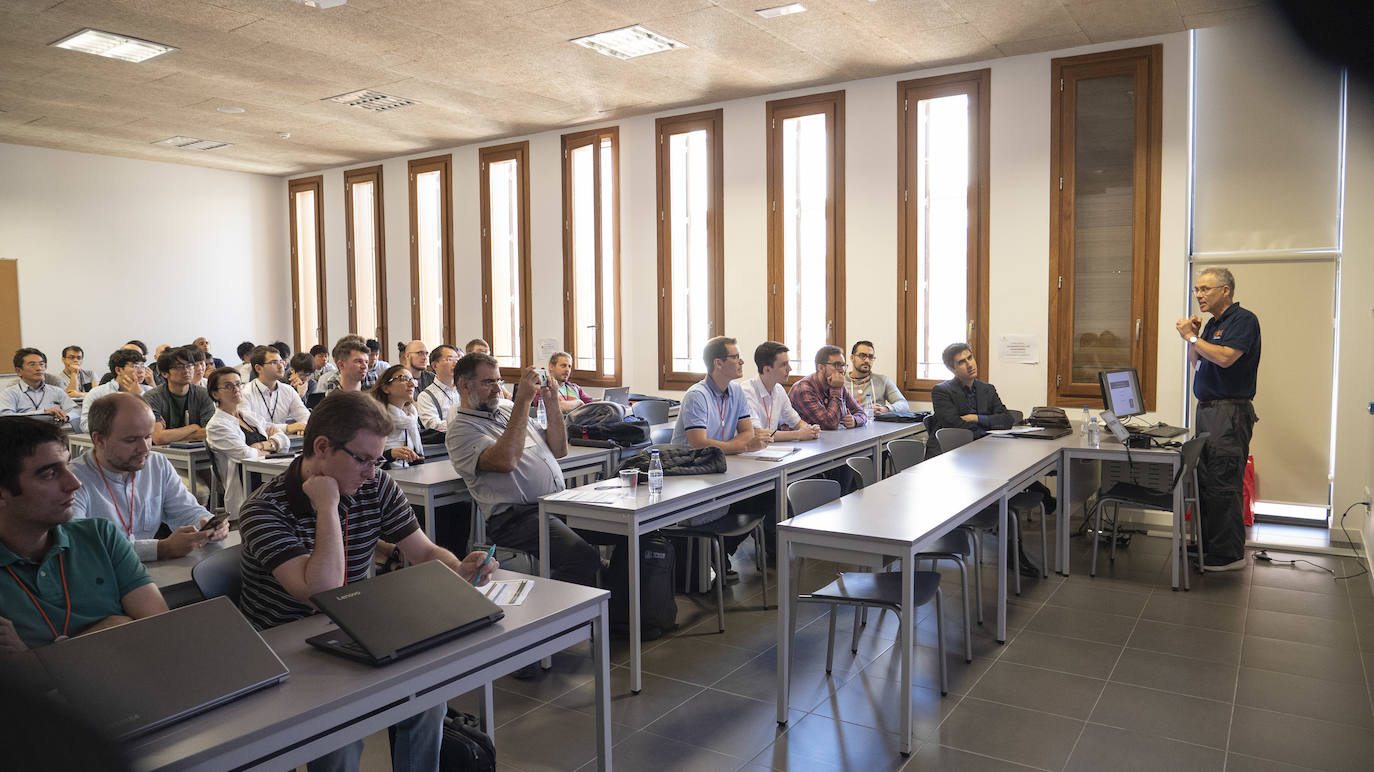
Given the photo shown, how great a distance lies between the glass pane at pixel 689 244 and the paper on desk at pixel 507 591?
6.17 m

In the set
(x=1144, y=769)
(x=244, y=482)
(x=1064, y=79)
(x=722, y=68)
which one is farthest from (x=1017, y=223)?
(x=244, y=482)

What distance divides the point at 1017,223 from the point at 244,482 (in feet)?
19.1

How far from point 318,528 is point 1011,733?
8.12 ft

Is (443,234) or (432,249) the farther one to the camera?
(432,249)

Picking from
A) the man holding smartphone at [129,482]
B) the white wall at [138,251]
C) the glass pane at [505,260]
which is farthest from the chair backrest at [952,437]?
the white wall at [138,251]

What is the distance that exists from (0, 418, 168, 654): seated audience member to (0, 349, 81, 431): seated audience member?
594 centimetres

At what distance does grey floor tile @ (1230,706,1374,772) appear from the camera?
300 cm

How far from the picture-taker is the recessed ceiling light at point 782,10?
575 cm

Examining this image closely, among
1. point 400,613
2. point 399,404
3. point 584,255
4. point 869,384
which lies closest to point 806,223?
point 869,384

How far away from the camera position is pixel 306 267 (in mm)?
12078

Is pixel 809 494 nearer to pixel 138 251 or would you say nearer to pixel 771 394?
pixel 771 394

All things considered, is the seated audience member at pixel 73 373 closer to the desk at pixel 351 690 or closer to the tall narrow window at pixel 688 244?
the tall narrow window at pixel 688 244

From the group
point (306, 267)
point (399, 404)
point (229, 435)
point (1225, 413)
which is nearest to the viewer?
point (399, 404)

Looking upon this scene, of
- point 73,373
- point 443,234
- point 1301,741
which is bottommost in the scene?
point 1301,741
